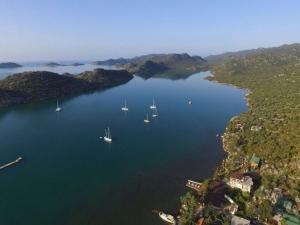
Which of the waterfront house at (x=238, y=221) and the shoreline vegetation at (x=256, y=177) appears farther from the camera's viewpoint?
the shoreline vegetation at (x=256, y=177)

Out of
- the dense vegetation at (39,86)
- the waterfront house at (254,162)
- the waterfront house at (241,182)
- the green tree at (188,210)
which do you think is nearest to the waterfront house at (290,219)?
the waterfront house at (241,182)

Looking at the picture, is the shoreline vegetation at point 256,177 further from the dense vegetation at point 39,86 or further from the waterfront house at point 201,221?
the dense vegetation at point 39,86

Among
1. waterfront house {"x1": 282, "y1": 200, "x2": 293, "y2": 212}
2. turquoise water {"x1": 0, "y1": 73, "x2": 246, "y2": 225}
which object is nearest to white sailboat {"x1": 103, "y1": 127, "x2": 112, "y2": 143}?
turquoise water {"x1": 0, "y1": 73, "x2": 246, "y2": 225}

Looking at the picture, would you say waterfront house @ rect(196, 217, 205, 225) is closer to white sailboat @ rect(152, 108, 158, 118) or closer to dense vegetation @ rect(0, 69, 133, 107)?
white sailboat @ rect(152, 108, 158, 118)

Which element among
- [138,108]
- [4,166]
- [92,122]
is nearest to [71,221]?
[4,166]

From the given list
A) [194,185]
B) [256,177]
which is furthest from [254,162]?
[194,185]

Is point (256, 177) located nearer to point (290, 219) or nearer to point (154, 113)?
point (290, 219)

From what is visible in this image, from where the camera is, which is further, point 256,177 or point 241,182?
point 256,177
